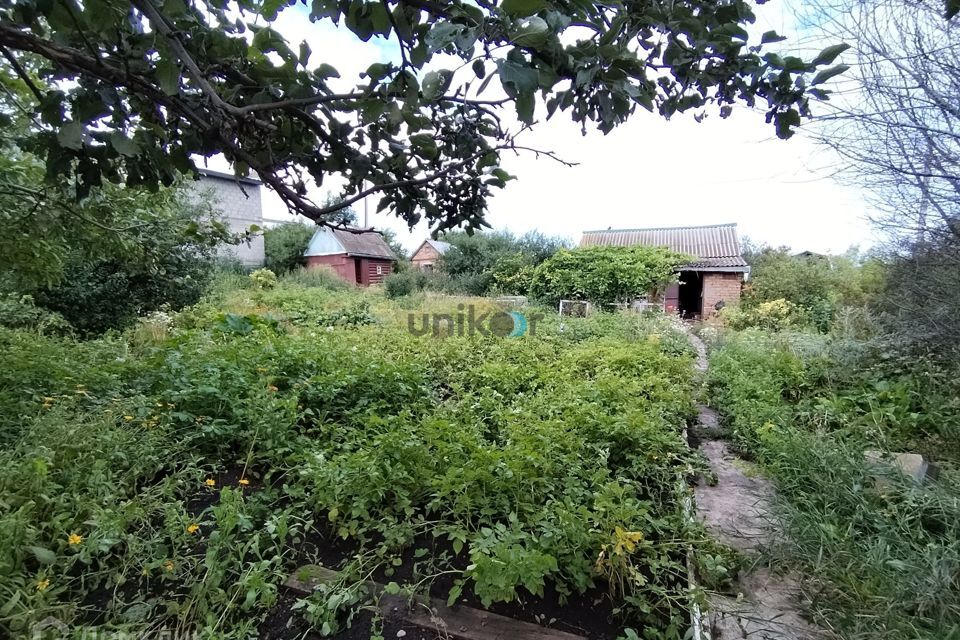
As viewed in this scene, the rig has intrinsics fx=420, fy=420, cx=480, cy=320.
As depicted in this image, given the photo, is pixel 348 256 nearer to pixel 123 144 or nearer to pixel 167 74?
pixel 123 144

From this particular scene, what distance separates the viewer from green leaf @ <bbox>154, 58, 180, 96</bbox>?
1051 mm

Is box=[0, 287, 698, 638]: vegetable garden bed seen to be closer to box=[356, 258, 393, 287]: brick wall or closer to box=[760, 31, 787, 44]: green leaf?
box=[760, 31, 787, 44]: green leaf

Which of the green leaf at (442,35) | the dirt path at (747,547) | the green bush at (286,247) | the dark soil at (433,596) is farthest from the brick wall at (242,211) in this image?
the green leaf at (442,35)

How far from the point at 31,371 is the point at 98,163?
246 cm

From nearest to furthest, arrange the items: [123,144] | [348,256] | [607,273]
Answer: [123,144], [607,273], [348,256]

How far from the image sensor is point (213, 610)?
1.52 meters

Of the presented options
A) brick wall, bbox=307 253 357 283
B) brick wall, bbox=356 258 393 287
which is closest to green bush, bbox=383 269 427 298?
brick wall, bbox=356 258 393 287

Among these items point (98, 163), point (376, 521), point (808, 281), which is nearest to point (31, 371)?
point (98, 163)

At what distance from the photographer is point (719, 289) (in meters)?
13.8

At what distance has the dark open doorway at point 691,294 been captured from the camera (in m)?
15.2

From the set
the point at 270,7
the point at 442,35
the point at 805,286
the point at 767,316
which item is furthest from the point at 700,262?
the point at 442,35

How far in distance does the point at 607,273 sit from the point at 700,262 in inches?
152

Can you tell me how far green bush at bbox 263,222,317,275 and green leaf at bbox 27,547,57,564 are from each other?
786 inches

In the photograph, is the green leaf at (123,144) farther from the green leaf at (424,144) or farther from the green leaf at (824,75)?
the green leaf at (824,75)
